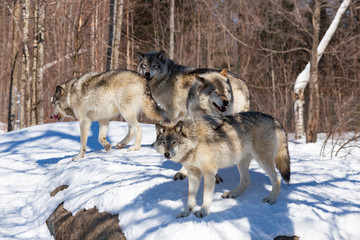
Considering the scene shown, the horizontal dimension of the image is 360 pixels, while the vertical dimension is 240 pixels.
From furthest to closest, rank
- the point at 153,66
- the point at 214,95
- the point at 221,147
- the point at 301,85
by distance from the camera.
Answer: the point at 301,85, the point at 153,66, the point at 214,95, the point at 221,147

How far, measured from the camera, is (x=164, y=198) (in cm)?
439

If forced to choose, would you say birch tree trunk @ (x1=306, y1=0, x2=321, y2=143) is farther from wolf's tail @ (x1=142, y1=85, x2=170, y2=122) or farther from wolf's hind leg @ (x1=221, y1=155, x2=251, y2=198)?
wolf's hind leg @ (x1=221, y1=155, x2=251, y2=198)

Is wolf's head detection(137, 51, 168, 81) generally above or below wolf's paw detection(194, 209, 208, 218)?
above

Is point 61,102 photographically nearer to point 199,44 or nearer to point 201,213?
point 201,213

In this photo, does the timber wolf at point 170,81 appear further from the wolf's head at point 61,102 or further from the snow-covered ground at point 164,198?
the wolf's head at point 61,102

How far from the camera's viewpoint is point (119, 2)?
13.9m

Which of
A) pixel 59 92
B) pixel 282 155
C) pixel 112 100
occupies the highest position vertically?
pixel 59 92

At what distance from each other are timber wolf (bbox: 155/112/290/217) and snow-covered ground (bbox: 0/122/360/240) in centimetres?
26

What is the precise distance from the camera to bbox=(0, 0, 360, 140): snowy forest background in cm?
1344

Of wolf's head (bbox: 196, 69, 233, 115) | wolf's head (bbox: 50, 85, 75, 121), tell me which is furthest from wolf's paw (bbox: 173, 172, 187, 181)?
wolf's head (bbox: 50, 85, 75, 121)

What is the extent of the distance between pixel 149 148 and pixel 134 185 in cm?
298

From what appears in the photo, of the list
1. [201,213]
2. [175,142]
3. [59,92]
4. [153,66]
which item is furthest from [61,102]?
[201,213]

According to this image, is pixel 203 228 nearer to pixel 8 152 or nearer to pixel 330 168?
pixel 330 168

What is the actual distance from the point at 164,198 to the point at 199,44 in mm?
13348
